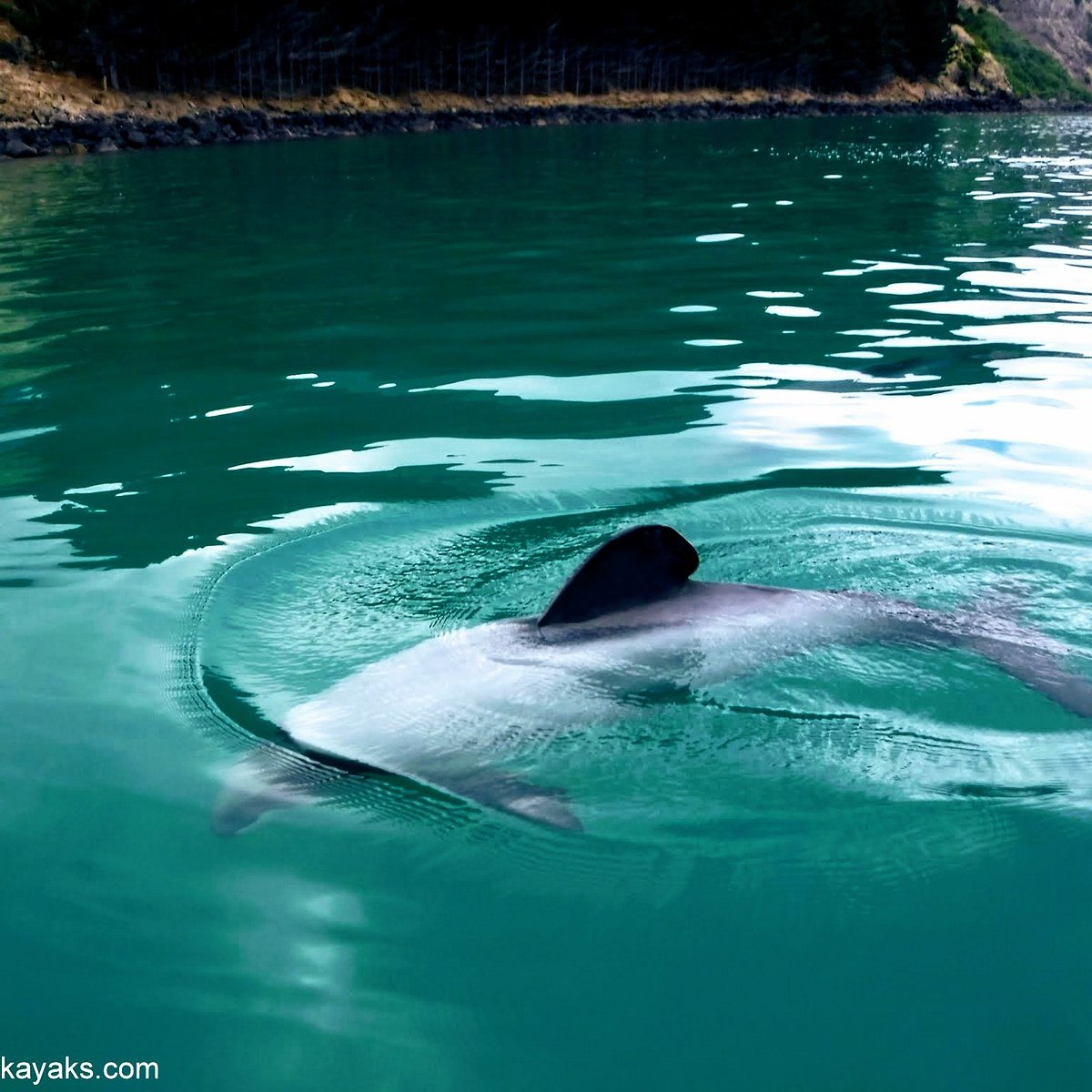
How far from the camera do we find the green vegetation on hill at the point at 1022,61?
95.1 meters

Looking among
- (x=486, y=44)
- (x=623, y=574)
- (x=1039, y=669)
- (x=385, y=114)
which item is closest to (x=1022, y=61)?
(x=486, y=44)

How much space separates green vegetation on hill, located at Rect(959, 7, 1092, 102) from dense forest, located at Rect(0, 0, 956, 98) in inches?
712

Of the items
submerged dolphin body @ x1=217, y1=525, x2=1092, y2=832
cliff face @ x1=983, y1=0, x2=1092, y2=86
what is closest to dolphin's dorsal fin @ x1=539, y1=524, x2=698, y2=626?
submerged dolphin body @ x1=217, y1=525, x2=1092, y2=832

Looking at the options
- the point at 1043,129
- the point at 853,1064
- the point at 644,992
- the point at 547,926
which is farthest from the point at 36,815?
the point at 1043,129

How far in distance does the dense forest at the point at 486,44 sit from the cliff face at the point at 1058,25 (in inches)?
1659

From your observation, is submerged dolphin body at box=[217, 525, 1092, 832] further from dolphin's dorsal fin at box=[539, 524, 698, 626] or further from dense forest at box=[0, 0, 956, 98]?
dense forest at box=[0, 0, 956, 98]

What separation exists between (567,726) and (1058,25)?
439ft

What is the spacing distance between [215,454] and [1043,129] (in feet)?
155

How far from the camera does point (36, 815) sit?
3.87 metres

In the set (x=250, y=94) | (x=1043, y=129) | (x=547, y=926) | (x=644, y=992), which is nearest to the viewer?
(x=644, y=992)

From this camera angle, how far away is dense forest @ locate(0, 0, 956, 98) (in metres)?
49.0

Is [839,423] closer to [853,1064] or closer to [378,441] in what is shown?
[378,441]

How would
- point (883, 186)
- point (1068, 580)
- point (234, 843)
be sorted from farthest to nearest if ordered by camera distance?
point (883, 186)
point (1068, 580)
point (234, 843)

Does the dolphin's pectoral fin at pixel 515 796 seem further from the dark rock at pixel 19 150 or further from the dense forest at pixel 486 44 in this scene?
the dense forest at pixel 486 44
